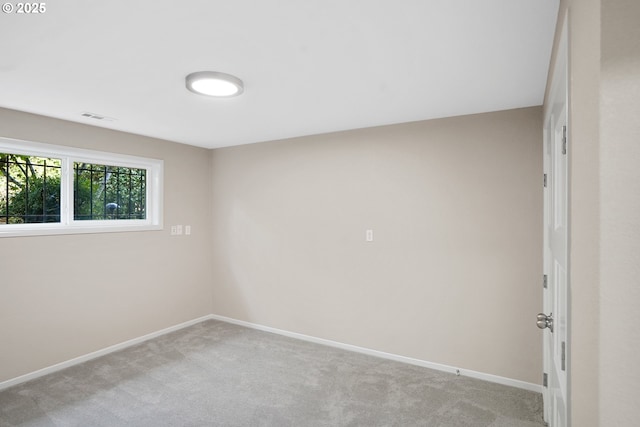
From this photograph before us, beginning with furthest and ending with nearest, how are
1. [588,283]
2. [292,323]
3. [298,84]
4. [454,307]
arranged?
[292,323] → [454,307] → [298,84] → [588,283]

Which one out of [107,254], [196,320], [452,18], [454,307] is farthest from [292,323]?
[452,18]

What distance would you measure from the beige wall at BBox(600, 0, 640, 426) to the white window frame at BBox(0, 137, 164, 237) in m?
3.91

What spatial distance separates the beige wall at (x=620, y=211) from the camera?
2.06 feet

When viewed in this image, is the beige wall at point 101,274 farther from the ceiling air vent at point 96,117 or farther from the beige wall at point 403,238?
the beige wall at point 403,238

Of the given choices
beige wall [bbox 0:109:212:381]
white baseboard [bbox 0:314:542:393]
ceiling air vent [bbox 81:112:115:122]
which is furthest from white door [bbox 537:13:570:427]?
beige wall [bbox 0:109:212:381]

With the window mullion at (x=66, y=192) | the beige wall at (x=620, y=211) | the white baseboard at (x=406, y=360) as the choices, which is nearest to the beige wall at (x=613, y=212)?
the beige wall at (x=620, y=211)

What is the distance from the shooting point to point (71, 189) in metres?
3.45

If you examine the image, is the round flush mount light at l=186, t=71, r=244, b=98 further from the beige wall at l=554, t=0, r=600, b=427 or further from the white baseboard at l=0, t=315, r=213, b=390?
the white baseboard at l=0, t=315, r=213, b=390

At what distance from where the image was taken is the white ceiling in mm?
1511

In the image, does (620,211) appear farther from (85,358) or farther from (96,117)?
(85,358)

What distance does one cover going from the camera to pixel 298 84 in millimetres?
2348

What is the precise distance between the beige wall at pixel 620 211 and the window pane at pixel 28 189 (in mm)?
4077

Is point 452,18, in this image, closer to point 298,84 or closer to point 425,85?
point 425,85

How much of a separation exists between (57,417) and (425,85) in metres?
3.48
